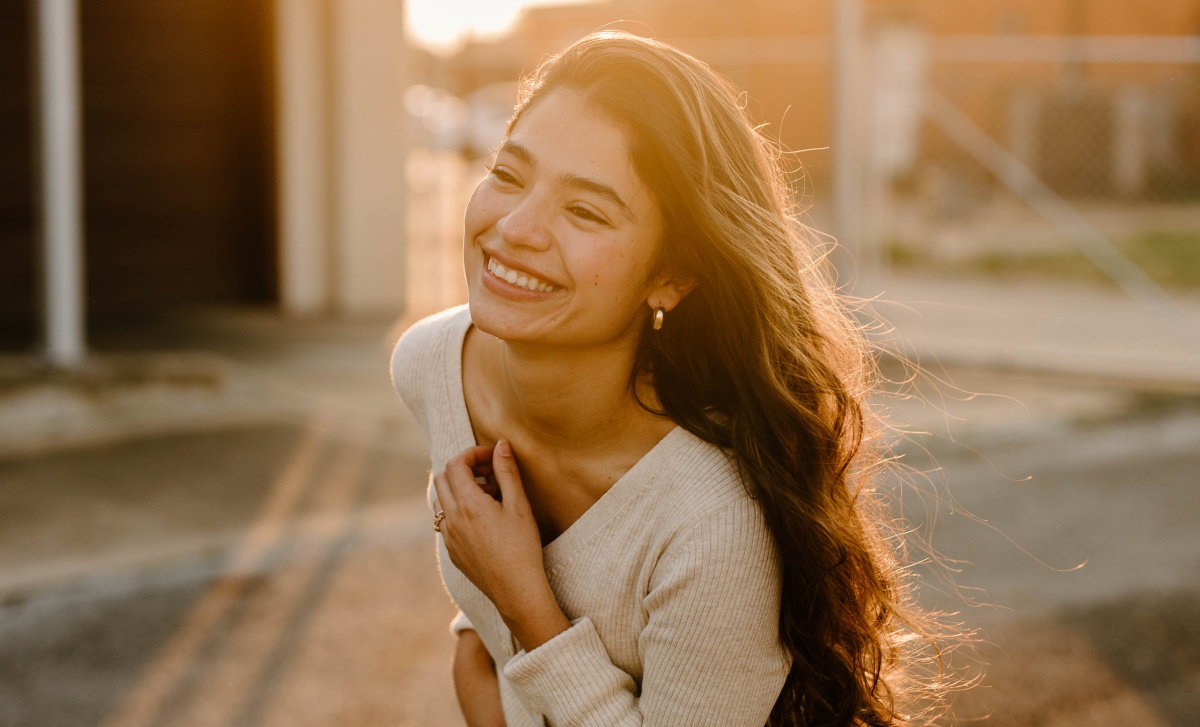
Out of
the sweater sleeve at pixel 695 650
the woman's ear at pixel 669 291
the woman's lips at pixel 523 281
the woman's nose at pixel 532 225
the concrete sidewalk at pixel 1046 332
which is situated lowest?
the concrete sidewalk at pixel 1046 332

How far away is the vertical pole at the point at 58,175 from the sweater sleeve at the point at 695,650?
5.13m

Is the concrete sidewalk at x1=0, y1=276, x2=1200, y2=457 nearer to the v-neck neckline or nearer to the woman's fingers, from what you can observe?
the v-neck neckline

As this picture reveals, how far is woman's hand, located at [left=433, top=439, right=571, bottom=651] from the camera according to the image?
1.86 m

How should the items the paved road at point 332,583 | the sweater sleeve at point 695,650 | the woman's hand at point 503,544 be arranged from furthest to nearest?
the paved road at point 332,583, the woman's hand at point 503,544, the sweater sleeve at point 695,650

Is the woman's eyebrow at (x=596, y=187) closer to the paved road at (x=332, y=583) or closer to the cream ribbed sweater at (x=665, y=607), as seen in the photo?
the cream ribbed sweater at (x=665, y=607)

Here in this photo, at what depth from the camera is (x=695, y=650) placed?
5.72ft

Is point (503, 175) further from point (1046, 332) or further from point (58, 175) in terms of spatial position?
point (1046, 332)

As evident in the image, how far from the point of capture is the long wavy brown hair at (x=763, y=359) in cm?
176

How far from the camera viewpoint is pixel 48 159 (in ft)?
20.1

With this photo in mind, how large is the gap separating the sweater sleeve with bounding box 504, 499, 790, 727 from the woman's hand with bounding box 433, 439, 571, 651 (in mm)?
50

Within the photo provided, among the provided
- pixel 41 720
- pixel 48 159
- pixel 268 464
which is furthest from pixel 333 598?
pixel 48 159

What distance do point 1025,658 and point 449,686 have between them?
5.76 feet

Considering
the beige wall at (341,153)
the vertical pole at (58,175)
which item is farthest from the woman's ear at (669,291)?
the beige wall at (341,153)

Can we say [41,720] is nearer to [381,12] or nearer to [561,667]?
[561,667]
